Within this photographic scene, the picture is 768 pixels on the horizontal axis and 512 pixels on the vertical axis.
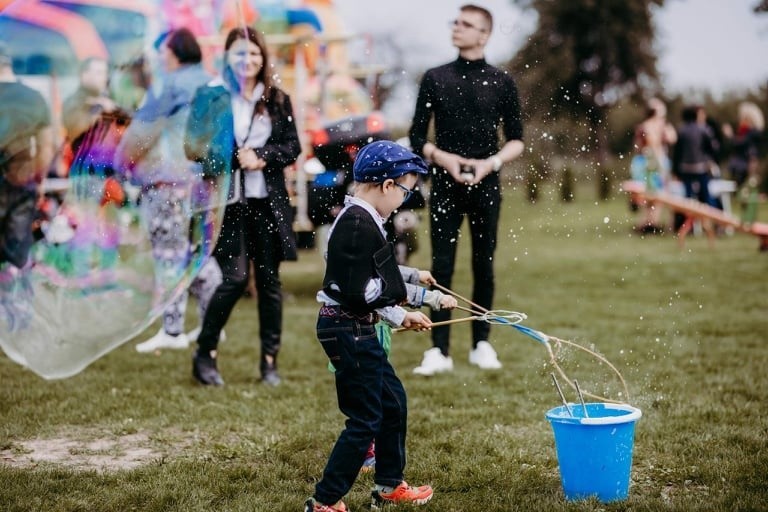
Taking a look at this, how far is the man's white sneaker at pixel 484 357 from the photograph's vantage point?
5.96 metres

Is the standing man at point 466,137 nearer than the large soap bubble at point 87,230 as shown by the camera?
No

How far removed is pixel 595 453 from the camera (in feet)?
11.3

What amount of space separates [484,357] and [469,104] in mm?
1610

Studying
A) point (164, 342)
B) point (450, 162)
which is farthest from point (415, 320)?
point (164, 342)

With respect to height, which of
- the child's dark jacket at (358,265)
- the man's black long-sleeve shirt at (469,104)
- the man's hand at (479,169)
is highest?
the man's black long-sleeve shirt at (469,104)

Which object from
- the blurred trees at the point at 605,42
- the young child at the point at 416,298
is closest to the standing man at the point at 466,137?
the young child at the point at 416,298

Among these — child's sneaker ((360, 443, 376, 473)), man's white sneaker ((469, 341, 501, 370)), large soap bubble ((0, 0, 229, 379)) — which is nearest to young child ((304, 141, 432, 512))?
child's sneaker ((360, 443, 376, 473))

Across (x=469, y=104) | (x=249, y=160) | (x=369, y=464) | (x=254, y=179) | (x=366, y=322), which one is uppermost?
(x=469, y=104)

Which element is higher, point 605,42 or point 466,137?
point 605,42

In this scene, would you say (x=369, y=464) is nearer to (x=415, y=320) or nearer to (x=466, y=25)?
(x=415, y=320)

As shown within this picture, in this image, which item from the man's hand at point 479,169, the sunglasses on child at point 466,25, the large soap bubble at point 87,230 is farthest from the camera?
the sunglasses on child at point 466,25

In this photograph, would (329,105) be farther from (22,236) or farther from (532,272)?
→ (22,236)

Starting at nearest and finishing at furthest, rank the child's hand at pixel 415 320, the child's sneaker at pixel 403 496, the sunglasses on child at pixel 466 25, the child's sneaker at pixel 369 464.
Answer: the child's hand at pixel 415 320, the child's sneaker at pixel 403 496, the child's sneaker at pixel 369 464, the sunglasses on child at pixel 466 25

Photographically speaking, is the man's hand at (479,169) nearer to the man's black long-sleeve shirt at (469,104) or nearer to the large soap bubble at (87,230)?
the man's black long-sleeve shirt at (469,104)
